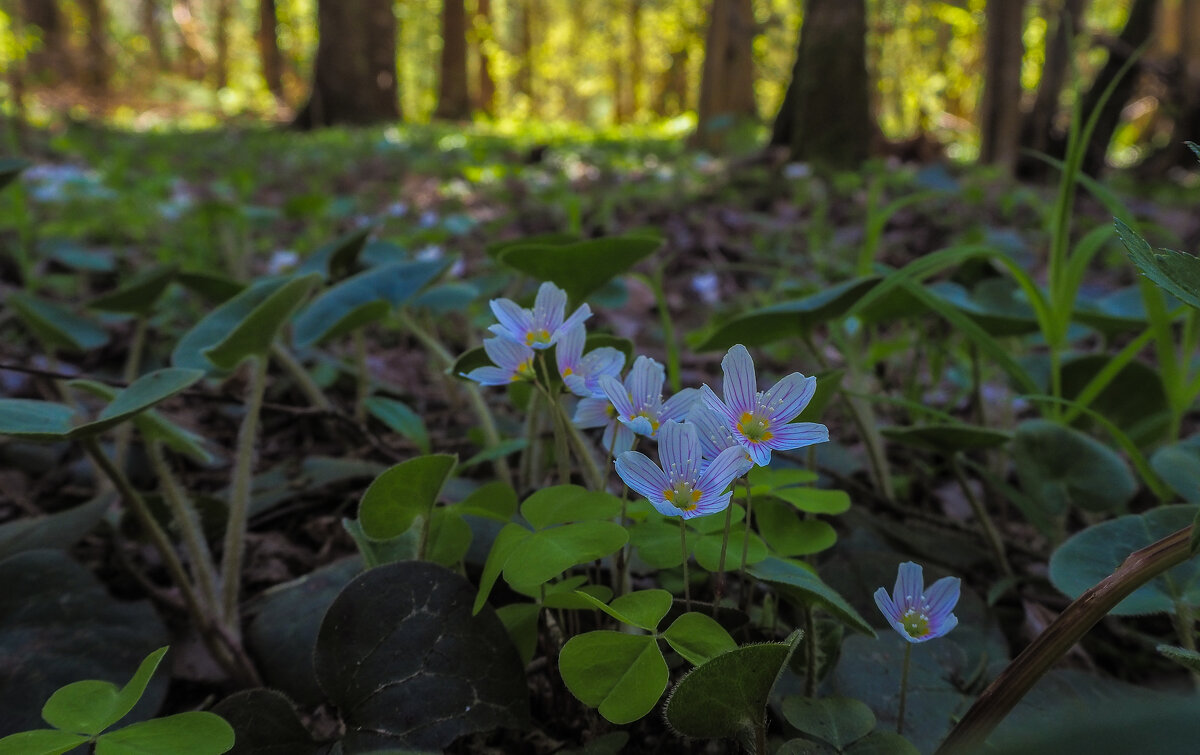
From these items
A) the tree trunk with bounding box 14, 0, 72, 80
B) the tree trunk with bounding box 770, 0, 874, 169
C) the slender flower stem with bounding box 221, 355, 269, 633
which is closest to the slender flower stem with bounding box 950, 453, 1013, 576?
the slender flower stem with bounding box 221, 355, 269, 633

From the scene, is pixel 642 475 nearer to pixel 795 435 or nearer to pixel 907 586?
pixel 795 435

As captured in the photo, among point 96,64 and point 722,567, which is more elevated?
point 722,567

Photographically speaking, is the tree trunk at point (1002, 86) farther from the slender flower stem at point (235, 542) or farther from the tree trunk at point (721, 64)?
the slender flower stem at point (235, 542)

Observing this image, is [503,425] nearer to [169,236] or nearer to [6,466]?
[6,466]

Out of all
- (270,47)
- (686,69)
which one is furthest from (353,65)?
(686,69)

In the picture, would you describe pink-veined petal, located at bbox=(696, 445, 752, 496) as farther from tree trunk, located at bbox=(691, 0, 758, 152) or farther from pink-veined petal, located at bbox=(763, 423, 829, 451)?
tree trunk, located at bbox=(691, 0, 758, 152)
